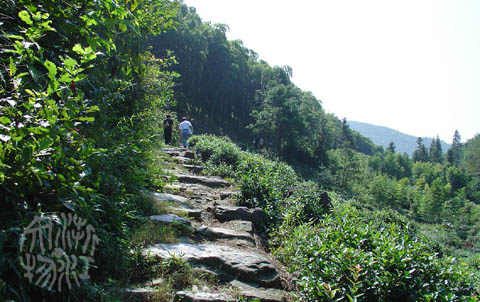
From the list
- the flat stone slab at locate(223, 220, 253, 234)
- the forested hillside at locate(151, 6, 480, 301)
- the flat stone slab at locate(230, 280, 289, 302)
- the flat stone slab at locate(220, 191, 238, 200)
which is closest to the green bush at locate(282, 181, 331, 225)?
the flat stone slab at locate(223, 220, 253, 234)

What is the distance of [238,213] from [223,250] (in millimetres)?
1656

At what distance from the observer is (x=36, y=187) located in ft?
6.82

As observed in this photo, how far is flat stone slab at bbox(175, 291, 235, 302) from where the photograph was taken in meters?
3.21

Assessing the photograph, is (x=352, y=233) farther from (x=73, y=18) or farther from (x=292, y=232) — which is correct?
(x=73, y=18)

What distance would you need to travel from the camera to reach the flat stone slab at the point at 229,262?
3.95 meters

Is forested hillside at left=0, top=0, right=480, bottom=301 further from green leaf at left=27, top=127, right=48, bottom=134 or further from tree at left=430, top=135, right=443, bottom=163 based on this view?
tree at left=430, top=135, right=443, bottom=163

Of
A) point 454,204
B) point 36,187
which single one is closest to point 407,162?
point 454,204

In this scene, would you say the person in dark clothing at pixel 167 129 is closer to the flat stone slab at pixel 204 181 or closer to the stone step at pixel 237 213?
the flat stone slab at pixel 204 181

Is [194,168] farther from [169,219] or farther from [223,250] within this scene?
[223,250]

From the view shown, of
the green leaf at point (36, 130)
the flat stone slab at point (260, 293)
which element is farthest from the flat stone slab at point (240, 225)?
the green leaf at point (36, 130)

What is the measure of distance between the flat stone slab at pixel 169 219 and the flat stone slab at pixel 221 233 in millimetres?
277

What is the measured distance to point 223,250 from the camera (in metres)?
4.44

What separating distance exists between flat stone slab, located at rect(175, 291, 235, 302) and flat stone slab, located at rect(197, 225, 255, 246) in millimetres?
1542

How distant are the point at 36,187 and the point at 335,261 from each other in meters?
3.22
